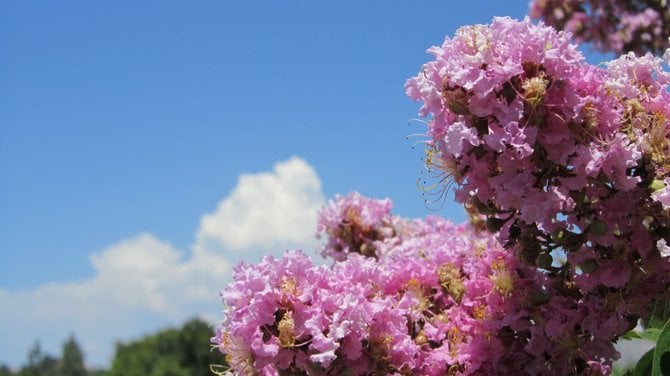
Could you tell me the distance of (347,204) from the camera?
486cm

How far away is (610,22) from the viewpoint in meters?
7.21

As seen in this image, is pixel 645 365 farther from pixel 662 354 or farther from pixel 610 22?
pixel 610 22

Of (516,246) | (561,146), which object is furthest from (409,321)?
(561,146)

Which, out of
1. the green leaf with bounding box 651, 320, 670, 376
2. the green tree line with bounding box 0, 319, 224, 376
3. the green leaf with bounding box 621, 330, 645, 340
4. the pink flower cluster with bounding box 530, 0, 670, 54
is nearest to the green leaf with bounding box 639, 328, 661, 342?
the green leaf with bounding box 621, 330, 645, 340

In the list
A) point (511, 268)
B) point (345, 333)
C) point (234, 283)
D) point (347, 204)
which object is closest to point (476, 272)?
point (511, 268)

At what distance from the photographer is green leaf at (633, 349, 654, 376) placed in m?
2.51

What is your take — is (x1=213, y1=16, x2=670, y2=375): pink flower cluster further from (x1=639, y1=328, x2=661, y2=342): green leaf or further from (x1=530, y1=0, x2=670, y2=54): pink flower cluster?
(x1=530, y1=0, x2=670, y2=54): pink flower cluster

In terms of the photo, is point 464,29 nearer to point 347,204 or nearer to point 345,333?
point 345,333

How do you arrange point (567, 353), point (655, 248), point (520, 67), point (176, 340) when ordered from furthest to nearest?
point (176, 340)
point (567, 353)
point (655, 248)
point (520, 67)

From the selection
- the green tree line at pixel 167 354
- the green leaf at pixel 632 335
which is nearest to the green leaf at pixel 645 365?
the green leaf at pixel 632 335

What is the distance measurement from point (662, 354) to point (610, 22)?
537cm

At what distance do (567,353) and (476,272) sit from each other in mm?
448

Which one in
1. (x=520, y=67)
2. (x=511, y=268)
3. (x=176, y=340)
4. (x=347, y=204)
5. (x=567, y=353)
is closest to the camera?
(x=520, y=67)

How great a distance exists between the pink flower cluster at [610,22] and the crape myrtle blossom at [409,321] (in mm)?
4023
